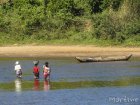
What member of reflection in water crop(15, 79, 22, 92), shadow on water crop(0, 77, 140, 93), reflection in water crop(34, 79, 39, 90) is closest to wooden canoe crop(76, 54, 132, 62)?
shadow on water crop(0, 77, 140, 93)

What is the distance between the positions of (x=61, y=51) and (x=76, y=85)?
53.3ft

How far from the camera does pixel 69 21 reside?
51.0 metres

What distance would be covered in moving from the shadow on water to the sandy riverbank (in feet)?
42.7

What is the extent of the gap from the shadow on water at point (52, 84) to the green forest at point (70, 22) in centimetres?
1753

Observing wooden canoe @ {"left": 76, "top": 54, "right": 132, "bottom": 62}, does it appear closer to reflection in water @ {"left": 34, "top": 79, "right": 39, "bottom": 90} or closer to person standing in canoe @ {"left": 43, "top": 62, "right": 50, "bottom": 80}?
reflection in water @ {"left": 34, "top": 79, "right": 39, "bottom": 90}

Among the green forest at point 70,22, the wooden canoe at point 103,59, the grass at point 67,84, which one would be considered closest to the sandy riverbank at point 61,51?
the green forest at point 70,22

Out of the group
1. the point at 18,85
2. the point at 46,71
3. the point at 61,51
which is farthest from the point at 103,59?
the point at 18,85

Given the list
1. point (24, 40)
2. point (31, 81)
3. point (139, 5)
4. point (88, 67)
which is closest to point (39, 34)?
point (24, 40)

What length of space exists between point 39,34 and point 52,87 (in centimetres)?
2150

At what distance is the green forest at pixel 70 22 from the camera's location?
160 feet

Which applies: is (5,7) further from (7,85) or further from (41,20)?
(7,85)

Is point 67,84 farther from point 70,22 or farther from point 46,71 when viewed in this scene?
point 70,22

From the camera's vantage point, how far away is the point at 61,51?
4531 centimetres

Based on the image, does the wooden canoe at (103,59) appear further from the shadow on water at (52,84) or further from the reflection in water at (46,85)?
the reflection in water at (46,85)
